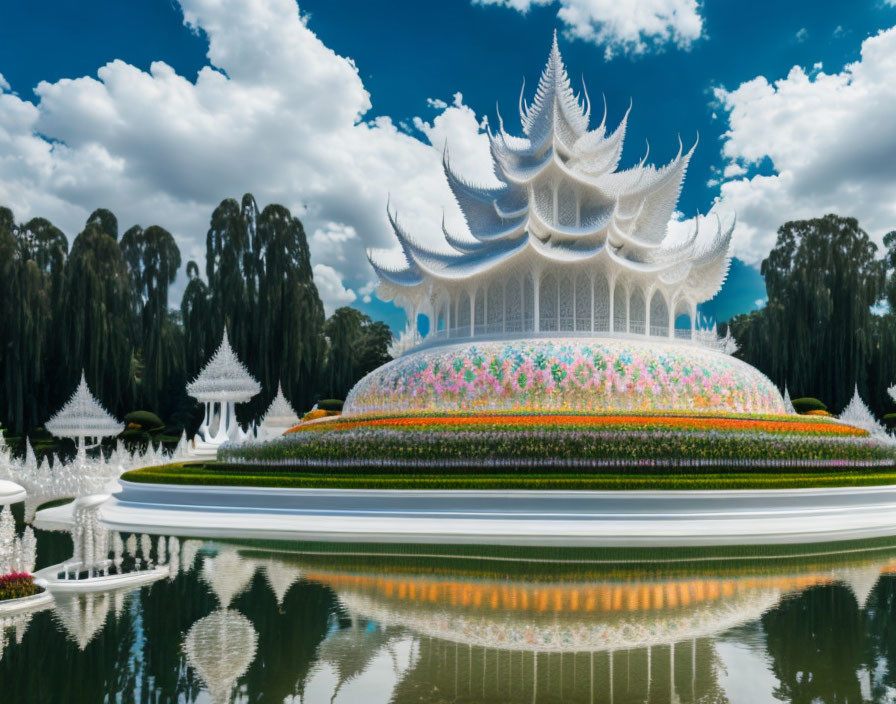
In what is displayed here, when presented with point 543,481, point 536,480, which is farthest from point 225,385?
point 543,481

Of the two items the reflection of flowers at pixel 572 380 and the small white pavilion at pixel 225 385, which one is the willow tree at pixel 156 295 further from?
the reflection of flowers at pixel 572 380

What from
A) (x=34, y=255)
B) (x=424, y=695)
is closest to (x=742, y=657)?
(x=424, y=695)

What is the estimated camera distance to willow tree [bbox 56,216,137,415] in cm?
3331

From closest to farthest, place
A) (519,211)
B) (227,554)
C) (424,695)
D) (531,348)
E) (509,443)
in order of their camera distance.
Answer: (424,695)
(227,554)
(509,443)
(531,348)
(519,211)

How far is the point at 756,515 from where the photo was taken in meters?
14.5

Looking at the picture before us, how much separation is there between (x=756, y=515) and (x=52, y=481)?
58.9 ft

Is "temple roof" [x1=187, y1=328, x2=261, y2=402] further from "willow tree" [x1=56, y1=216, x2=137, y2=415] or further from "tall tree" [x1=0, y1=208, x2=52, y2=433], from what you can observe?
"tall tree" [x1=0, y1=208, x2=52, y2=433]

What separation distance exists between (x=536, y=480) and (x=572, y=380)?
713 cm

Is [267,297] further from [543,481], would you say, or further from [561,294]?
[543,481]

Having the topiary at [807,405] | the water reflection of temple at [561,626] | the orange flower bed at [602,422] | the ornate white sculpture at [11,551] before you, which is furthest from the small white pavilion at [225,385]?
the topiary at [807,405]

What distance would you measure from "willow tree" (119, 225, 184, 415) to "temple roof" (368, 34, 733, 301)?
1423cm

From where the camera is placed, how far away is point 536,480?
14.8 meters

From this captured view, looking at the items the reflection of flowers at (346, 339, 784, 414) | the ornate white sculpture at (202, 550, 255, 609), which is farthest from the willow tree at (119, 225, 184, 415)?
the ornate white sculpture at (202, 550, 255, 609)

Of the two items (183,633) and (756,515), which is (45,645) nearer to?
(183,633)
